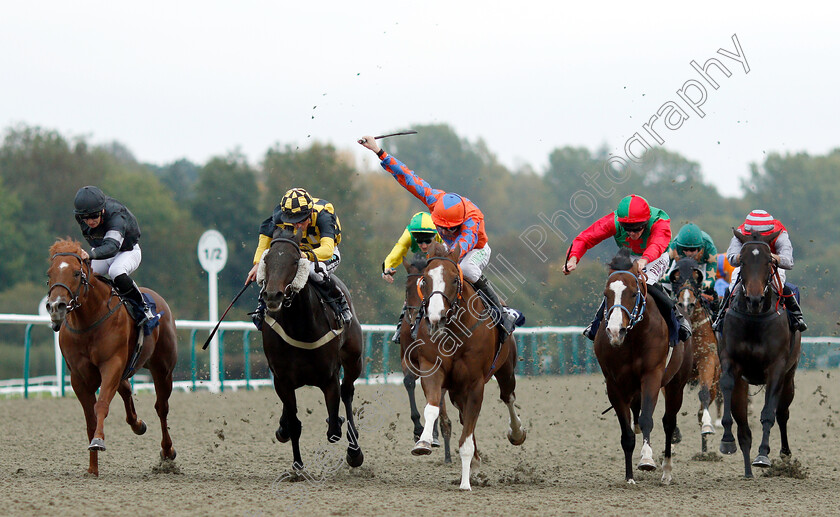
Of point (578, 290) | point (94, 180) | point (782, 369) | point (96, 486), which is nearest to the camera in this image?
point (96, 486)

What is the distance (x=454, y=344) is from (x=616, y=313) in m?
1.08

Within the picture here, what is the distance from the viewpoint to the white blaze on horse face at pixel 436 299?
6.64 m

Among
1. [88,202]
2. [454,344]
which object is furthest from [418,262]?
[88,202]

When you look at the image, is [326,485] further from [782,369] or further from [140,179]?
[140,179]

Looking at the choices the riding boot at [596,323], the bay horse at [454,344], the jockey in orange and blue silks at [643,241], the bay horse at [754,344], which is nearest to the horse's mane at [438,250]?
the bay horse at [454,344]

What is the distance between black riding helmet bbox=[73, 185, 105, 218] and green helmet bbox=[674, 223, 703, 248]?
5.26 meters

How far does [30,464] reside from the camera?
8.45m

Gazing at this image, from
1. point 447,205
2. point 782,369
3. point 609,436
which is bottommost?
point 609,436

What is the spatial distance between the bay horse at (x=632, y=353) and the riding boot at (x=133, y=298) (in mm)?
3411

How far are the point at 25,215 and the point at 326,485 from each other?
105 feet

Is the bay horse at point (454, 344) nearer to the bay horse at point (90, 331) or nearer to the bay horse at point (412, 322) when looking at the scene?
the bay horse at point (412, 322)

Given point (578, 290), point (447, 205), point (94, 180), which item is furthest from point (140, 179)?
point (447, 205)

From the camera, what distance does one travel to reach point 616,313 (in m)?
7.15

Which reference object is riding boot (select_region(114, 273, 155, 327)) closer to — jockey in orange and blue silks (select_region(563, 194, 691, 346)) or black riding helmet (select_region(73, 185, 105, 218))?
black riding helmet (select_region(73, 185, 105, 218))
